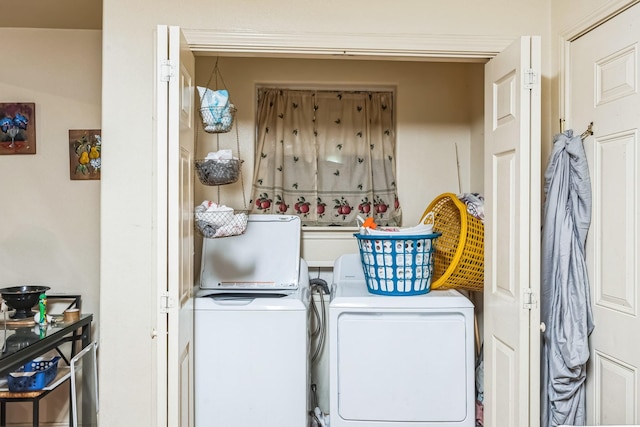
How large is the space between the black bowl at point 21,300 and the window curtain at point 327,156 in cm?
137

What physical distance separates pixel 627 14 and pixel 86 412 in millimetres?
3344

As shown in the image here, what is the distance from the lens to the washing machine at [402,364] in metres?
2.51

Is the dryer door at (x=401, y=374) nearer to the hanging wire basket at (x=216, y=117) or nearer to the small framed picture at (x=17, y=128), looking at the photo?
the hanging wire basket at (x=216, y=117)

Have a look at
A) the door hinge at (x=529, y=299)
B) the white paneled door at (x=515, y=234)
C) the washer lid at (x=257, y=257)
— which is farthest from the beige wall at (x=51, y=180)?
the door hinge at (x=529, y=299)

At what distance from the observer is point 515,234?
79.4 inches

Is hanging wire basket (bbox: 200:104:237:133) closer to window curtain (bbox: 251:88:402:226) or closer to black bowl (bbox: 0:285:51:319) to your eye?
window curtain (bbox: 251:88:402:226)

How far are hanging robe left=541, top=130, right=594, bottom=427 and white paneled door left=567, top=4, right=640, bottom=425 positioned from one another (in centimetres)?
4

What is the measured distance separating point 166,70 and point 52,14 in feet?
5.10

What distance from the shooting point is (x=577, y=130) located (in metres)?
2.12

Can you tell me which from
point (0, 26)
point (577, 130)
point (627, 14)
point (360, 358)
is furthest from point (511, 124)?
point (0, 26)

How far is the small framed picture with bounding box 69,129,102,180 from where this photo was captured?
10.5ft

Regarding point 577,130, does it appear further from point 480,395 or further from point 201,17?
point 201,17

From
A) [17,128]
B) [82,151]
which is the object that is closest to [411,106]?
[82,151]

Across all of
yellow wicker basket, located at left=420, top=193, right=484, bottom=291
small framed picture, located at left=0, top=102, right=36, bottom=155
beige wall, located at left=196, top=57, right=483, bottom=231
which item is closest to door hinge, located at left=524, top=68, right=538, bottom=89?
yellow wicker basket, located at left=420, top=193, right=484, bottom=291
